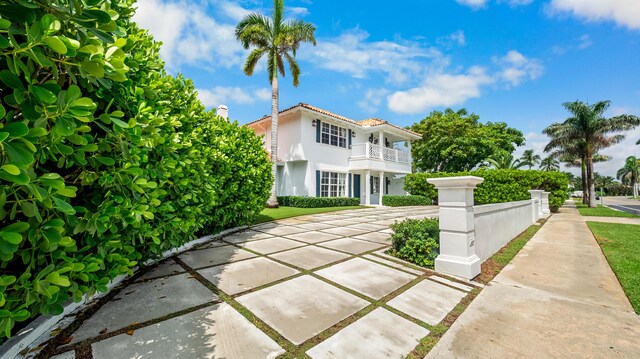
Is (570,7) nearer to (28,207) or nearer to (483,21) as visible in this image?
(483,21)

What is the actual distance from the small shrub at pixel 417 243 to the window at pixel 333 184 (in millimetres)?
12276

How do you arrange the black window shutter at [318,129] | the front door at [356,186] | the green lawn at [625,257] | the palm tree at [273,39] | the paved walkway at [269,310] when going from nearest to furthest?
the paved walkway at [269,310], the green lawn at [625,257], the palm tree at [273,39], the black window shutter at [318,129], the front door at [356,186]

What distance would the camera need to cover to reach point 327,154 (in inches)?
688

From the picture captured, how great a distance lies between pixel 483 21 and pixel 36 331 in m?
13.6

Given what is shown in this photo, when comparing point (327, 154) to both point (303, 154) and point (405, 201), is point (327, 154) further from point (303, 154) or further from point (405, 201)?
point (405, 201)

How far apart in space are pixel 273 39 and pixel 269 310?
1518 cm

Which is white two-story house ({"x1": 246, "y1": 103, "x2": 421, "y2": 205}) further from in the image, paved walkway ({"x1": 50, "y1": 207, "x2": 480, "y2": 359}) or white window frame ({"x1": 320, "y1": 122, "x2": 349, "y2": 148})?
paved walkway ({"x1": 50, "y1": 207, "x2": 480, "y2": 359})

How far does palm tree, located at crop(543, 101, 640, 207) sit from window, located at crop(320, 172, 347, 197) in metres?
20.4

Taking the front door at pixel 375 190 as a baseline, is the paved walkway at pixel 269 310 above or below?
below

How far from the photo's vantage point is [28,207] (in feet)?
4.03

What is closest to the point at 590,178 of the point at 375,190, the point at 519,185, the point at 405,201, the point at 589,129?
the point at 589,129

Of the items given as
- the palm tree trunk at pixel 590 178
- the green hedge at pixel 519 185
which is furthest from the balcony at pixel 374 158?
the palm tree trunk at pixel 590 178

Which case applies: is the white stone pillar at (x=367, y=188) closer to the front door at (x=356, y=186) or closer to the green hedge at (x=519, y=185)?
the front door at (x=356, y=186)

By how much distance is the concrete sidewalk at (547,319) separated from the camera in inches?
84.6
